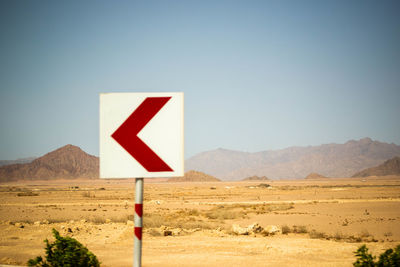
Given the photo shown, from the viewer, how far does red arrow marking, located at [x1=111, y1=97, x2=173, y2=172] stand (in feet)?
12.7

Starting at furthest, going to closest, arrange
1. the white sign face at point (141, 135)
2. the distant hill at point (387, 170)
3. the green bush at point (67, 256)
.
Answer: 1. the distant hill at point (387, 170)
2. the green bush at point (67, 256)
3. the white sign face at point (141, 135)

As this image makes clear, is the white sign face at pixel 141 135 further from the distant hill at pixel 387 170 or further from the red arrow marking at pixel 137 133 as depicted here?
the distant hill at pixel 387 170

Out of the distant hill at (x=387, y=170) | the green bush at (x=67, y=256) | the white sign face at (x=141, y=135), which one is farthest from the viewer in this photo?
the distant hill at (x=387, y=170)

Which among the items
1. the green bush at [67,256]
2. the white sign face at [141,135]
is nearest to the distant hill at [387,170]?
the green bush at [67,256]

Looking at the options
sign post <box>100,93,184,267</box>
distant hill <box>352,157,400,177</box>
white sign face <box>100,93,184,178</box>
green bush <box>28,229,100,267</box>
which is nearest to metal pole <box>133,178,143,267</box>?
sign post <box>100,93,184,267</box>

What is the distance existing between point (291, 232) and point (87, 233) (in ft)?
33.6

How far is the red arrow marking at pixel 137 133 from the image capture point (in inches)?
152

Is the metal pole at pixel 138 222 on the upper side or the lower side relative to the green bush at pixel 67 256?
upper

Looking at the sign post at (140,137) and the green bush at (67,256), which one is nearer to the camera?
the sign post at (140,137)

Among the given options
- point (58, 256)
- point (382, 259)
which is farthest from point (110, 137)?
point (382, 259)

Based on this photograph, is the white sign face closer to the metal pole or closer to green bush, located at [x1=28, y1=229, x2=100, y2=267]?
the metal pole

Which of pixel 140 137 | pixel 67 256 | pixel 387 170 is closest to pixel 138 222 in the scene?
pixel 140 137

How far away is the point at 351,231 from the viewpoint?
21875mm

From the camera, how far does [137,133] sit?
395 cm
